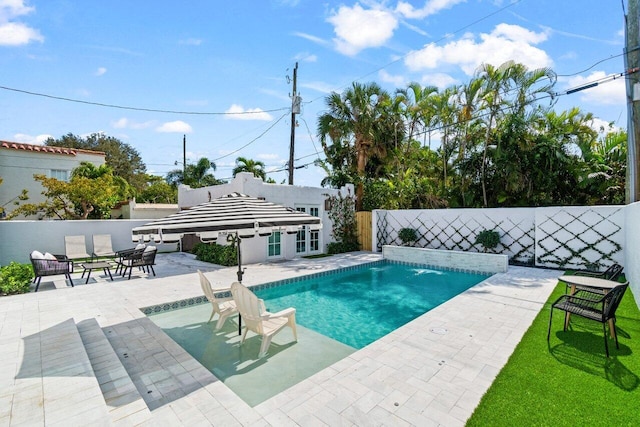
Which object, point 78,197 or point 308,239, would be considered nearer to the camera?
point 308,239

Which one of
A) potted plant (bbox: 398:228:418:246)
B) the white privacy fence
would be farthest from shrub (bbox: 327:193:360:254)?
potted plant (bbox: 398:228:418:246)

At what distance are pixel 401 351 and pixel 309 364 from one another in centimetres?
145

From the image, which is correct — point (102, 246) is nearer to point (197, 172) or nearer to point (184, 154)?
point (197, 172)

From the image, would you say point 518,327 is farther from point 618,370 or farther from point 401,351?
point 401,351

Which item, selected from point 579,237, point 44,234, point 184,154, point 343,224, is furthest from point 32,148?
point 579,237

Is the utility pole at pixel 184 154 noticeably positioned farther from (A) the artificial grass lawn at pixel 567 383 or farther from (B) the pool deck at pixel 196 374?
(A) the artificial grass lawn at pixel 567 383

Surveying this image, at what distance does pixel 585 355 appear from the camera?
4.68 m

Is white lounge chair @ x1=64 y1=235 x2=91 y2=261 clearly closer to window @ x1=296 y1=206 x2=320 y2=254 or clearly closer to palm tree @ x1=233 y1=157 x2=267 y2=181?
window @ x1=296 y1=206 x2=320 y2=254

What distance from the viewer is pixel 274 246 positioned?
14156 mm

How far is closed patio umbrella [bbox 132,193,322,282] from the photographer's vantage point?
5.40 m

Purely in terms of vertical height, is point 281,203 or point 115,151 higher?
point 115,151

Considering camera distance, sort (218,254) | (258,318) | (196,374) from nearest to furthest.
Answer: (196,374), (258,318), (218,254)

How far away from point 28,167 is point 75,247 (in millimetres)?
14111

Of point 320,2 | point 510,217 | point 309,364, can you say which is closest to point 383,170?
point 510,217
